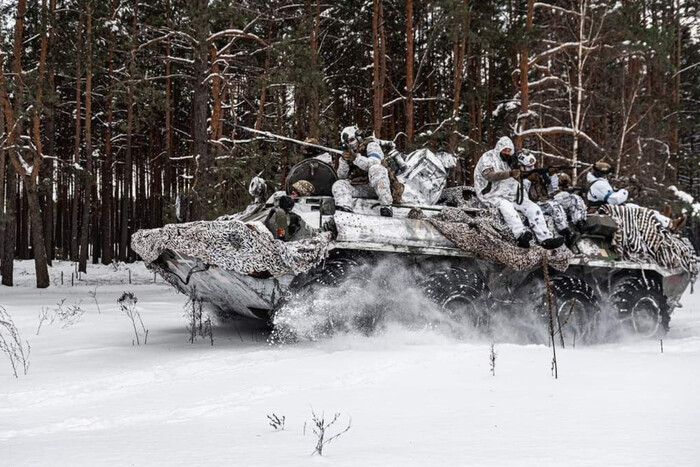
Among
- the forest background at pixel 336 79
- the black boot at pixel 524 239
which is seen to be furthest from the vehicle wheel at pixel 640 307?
the forest background at pixel 336 79

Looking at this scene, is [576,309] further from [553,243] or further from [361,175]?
[361,175]

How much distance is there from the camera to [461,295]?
814 cm

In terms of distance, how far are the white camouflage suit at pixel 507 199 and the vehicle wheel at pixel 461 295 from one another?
36.4 inches

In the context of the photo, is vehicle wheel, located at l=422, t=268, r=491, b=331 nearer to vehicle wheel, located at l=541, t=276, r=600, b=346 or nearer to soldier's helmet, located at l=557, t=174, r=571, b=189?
vehicle wheel, located at l=541, t=276, r=600, b=346

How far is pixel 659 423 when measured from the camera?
3.89m

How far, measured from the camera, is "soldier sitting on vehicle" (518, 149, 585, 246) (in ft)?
30.3

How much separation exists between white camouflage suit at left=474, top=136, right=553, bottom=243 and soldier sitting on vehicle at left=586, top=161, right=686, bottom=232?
1.37 meters

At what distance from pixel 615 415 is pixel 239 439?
2189mm

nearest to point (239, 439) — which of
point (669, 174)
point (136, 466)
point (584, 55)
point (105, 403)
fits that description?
point (136, 466)

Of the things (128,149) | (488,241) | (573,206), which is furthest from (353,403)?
(128,149)

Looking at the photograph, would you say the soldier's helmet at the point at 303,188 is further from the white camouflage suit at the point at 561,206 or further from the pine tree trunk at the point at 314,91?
the pine tree trunk at the point at 314,91

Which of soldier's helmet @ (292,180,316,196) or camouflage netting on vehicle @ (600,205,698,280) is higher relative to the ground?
soldier's helmet @ (292,180,316,196)

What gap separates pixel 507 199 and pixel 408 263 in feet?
5.74

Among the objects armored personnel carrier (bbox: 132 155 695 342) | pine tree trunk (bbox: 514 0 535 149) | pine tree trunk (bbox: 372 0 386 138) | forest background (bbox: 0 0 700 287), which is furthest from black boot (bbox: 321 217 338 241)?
pine tree trunk (bbox: 514 0 535 149)
